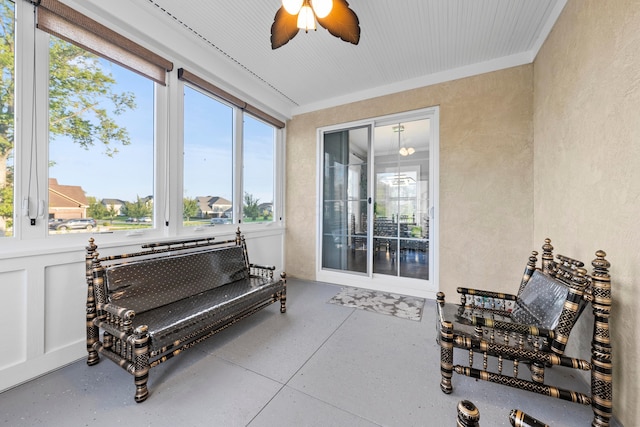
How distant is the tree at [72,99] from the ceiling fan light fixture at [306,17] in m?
1.78

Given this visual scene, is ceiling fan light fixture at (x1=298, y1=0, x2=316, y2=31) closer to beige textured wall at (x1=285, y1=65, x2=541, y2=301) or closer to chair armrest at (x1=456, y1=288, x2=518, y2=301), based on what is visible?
beige textured wall at (x1=285, y1=65, x2=541, y2=301)

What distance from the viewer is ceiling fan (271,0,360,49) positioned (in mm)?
1638

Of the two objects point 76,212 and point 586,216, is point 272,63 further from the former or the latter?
point 586,216

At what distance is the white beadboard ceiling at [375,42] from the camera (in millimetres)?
2172

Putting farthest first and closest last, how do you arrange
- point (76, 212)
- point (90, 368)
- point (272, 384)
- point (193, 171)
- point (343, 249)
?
point (343, 249)
point (193, 171)
point (76, 212)
point (90, 368)
point (272, 384)

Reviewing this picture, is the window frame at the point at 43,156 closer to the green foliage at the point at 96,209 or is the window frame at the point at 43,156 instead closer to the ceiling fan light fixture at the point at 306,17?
the green foliage at the point at 96,209

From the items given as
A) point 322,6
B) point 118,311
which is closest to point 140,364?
point 118,311

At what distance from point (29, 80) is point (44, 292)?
1.49 meters

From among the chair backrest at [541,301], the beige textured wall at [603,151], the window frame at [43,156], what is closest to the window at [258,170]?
the window frame at [43,156]

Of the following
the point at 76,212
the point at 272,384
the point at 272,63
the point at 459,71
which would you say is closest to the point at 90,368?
the point at 76,212

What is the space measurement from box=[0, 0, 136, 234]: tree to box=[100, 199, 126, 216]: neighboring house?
42 cm

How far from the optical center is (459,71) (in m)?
3.08

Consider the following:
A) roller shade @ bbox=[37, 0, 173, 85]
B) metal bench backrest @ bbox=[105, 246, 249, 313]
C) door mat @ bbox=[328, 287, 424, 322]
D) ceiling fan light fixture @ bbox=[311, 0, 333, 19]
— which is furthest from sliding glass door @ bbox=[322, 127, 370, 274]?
roller shade @ bbox=[37, 0, 173, 85]

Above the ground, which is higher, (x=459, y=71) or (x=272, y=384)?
(x=459, y=71)
